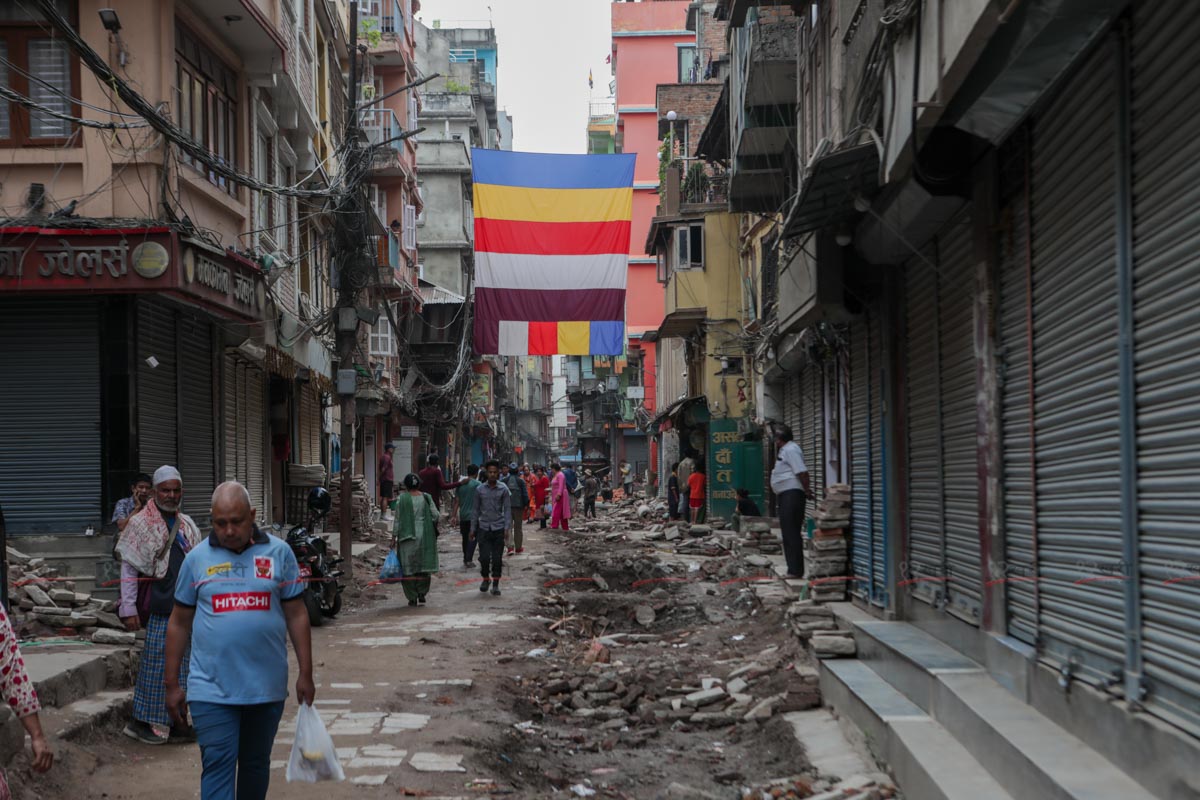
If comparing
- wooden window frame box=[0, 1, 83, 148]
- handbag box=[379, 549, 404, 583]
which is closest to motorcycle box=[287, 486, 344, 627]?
handbag box=[379, 549, 404, 583]

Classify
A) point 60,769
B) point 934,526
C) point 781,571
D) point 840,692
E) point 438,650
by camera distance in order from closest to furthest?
point 60,769 < point 840,692 < point 934,526 < point 438,650 < point 781,571

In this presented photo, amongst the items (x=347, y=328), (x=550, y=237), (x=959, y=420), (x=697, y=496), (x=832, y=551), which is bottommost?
(x=697, y=496)

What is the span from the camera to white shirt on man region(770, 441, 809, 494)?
559 inches

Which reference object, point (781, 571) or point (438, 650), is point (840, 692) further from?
point (781, 571)

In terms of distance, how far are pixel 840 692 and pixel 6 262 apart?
9.81 meters

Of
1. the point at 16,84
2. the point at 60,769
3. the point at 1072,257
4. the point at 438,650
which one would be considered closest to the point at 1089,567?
the point at 1072,257

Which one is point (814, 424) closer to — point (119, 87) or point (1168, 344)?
point (119, 87)

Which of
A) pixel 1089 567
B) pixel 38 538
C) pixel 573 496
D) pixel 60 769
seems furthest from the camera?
pixel 573 496

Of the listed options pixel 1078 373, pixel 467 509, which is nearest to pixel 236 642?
pixel 1078 373

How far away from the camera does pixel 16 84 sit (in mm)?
13555

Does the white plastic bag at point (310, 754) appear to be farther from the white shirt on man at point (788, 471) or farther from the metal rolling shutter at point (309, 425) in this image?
the metal rolling shutter at point (309, 425)

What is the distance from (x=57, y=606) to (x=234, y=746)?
7.29m

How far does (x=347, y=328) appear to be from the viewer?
17938 mm

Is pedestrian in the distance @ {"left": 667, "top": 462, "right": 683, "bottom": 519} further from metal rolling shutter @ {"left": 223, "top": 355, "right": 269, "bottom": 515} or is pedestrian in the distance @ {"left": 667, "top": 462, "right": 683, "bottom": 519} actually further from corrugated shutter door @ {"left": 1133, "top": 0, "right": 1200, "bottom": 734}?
corrugated shutter door @ {"left": 1133, "top": 0, "right": 1200, "bottom": 734}
